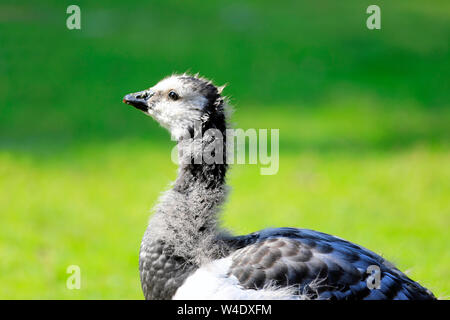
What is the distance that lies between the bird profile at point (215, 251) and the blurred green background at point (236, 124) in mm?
996

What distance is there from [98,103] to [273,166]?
347 cm

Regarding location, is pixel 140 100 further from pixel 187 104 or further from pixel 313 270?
pixel 313 270

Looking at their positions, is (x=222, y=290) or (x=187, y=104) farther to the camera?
(x=187, y=104)

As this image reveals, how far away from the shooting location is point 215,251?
12.8ft

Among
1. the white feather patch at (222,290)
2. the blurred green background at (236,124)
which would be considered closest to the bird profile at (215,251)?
the white feather patch at (222,290)

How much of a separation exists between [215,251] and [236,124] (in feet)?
3.06

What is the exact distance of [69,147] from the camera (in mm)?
10008

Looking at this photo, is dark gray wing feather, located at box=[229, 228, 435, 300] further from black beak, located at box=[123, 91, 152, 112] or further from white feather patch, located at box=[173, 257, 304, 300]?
black beak, located at box=[123, 91, 152, 112]

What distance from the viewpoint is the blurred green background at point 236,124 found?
7090mm

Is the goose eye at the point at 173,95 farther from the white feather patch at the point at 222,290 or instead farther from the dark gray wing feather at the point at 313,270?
the white feather patch at the point at 222,290

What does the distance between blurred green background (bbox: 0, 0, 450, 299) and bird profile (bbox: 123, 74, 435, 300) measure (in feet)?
3.27

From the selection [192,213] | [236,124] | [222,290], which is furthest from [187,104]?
[222,290]
